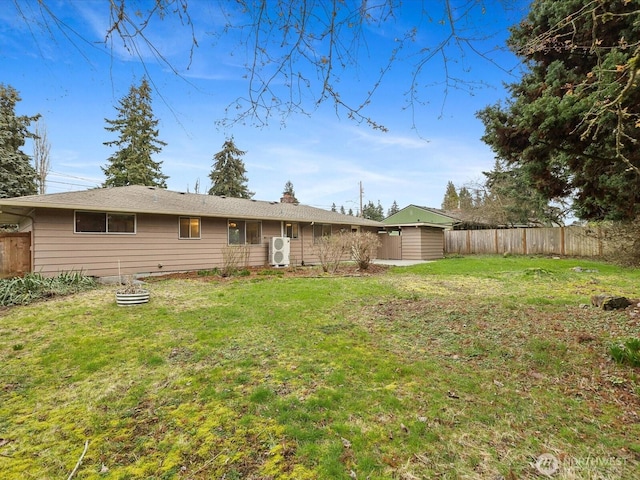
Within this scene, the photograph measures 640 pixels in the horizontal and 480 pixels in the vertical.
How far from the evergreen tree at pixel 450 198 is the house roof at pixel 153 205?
38.0 m

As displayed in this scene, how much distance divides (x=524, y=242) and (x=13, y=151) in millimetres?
27224

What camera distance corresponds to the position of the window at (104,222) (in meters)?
9.41

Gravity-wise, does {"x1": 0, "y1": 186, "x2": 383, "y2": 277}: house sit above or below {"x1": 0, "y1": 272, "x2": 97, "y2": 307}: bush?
above

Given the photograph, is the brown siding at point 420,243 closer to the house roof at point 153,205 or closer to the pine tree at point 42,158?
the house roof at point 153,205

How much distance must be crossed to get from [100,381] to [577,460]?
389 cm

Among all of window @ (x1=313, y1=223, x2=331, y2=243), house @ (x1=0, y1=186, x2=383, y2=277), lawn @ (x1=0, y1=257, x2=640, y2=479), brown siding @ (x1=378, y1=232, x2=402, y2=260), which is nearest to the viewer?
lawn @ (x1=0, y1=257, x2=640, y2=479)

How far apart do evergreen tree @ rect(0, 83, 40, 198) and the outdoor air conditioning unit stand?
13.3 meters

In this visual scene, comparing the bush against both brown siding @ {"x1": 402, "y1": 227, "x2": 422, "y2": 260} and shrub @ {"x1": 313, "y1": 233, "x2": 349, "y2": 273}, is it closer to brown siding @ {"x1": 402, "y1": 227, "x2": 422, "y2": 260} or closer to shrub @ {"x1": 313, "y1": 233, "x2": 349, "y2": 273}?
shrub @ {"x1": 313, "y1": 233, "x2": 349, "y2": 273}

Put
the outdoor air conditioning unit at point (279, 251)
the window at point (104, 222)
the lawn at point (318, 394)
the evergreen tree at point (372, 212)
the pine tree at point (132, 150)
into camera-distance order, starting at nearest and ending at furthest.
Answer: the lawn at point (318, 394)
the window at point (104, 222)
the outdoor air conditioning unit at point (279, 251)
the pine tree at point (132, 150)
the evergreen tree at point (372, 212)

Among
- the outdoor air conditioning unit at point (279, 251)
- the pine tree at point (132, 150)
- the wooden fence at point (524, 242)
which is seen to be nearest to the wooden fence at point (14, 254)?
the outdoor air conditioning unit at point (279, 251)

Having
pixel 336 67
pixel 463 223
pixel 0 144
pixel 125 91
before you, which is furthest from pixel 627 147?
pixel 0 144

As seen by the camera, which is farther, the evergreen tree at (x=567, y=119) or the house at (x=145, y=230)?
the house at (x=145, y=230)

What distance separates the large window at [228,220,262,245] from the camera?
12.8 metres

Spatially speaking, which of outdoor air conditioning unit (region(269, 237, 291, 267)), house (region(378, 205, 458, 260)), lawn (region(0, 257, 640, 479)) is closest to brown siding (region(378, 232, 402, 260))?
house (region(378, 205, 458, 260))
